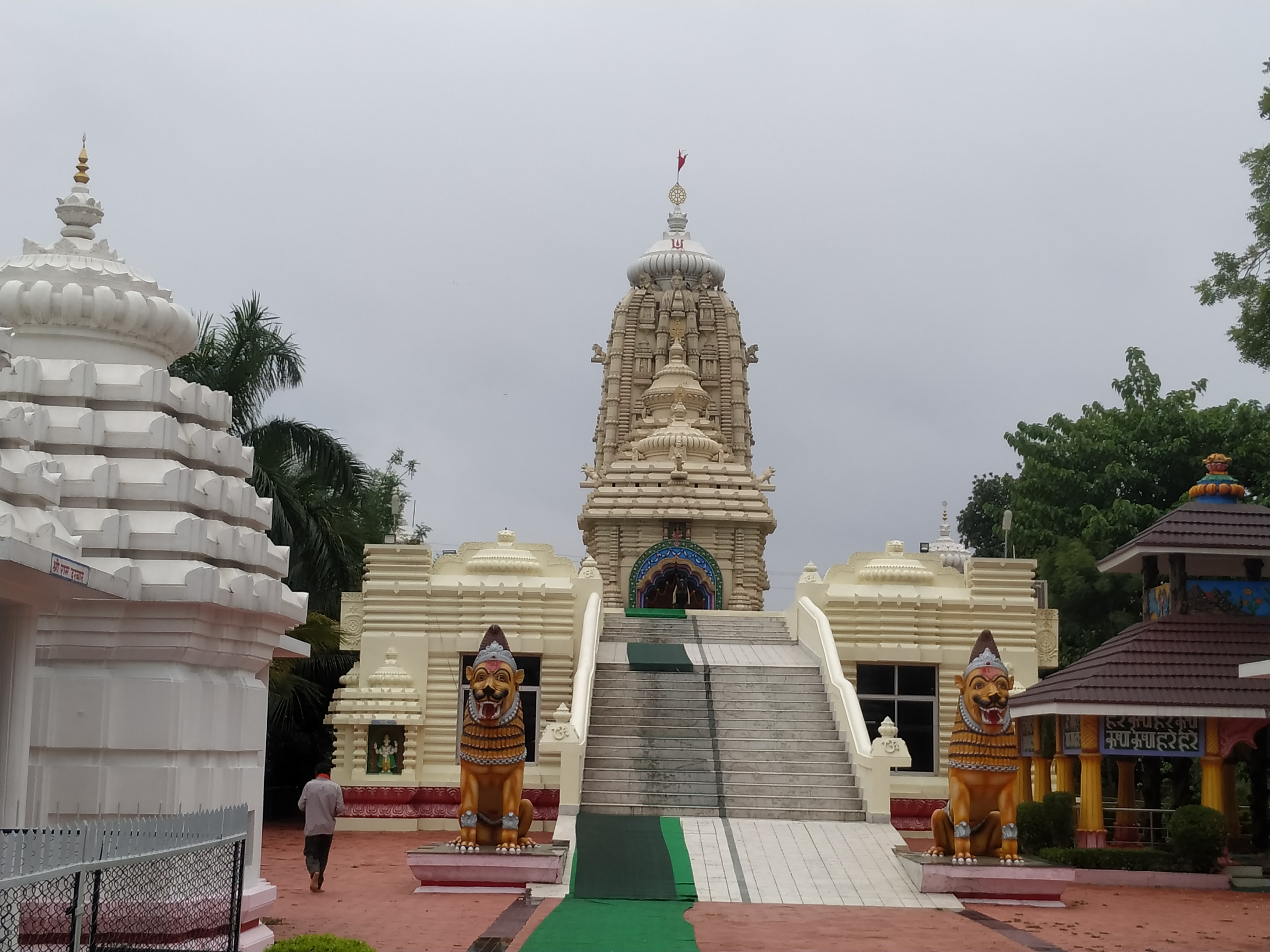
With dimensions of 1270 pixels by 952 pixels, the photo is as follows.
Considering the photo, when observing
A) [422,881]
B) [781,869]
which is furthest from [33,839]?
[781,869]

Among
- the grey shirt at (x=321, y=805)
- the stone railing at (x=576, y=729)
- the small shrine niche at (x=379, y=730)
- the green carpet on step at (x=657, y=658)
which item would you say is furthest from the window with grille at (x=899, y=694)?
the grey shirt at (x=321, y=805)

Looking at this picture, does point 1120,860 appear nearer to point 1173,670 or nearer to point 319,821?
point 1173,670

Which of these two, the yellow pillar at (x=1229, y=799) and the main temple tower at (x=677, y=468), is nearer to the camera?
the yellow pillar at (x=1229, y=799)

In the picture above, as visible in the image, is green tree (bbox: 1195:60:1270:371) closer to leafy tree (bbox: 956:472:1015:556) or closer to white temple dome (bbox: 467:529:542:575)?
white temple dome (bbox: 467:529:542:575)

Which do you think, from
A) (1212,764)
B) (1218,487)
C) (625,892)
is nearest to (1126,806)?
(1212,764)

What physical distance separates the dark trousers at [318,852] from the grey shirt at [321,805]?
38mm

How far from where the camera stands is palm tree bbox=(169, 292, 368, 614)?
77.3 ft

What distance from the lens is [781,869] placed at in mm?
16453

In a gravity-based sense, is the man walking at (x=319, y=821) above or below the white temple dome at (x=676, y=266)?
below

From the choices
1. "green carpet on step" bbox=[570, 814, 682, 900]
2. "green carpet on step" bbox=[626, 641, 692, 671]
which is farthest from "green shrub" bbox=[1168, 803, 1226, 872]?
"green carpet on step" bbox=[626, 641, 692, 671]

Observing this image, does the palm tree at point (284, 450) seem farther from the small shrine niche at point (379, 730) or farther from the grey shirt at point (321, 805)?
the grey shirt at point (321, 805)

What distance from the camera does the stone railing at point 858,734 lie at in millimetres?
19453

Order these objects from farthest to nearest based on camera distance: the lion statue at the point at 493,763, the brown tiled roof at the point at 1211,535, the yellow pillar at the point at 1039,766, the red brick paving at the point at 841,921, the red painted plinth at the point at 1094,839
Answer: the yellow pillar at the point at 1039,766
the brown tiled roof at the point at 1211,535
the red painted plinth at the point at 1094,839
the lion statue at the point at 493,763
the red brick paving at the point at 841,921

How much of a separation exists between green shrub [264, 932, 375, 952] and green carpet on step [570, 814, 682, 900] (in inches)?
254
